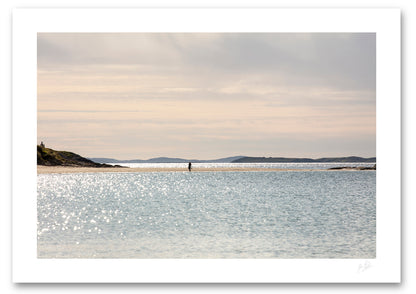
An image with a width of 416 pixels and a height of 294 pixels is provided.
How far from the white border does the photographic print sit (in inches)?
31.1

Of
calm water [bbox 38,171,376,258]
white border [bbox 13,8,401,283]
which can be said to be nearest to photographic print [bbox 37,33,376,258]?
calm water [bbox 38,171,376,258]

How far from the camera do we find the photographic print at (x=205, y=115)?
413 inches

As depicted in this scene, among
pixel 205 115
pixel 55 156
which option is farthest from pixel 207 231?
pixel 55 156

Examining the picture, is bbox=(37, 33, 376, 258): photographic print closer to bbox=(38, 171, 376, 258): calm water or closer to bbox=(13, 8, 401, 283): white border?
bbox=(38, 171, 376, 258): calm water

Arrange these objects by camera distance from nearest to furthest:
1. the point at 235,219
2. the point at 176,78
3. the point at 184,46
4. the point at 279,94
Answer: the point at 184,46 < the point at 176,78 < the point at 279,94 < the point at 235,219

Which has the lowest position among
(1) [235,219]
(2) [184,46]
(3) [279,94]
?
(1) [235,219]
